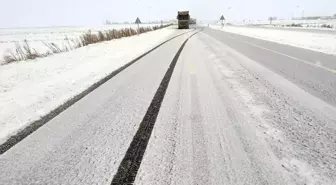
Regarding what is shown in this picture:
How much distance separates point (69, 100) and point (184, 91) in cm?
223

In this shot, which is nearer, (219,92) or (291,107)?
(291,107)

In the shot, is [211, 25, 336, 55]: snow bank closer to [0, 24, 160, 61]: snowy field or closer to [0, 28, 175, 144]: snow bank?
[0, 28, 175, 144]: snow bank

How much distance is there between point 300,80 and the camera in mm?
6234

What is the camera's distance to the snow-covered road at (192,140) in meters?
2.38

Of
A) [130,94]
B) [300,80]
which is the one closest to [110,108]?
[130,94]

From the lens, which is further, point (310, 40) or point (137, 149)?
point (310, 40)

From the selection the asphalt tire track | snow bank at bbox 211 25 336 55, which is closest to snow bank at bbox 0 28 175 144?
the asphalt tire track

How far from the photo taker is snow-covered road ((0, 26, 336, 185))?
2381mm

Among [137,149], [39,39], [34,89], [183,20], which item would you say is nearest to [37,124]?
[137,149]

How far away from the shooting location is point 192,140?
3.07 m

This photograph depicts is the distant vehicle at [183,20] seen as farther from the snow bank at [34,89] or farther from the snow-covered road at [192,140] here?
the snow-covered road at [192,140]

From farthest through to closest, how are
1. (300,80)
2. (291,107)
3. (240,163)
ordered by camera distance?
1. (300,80)
2. (291,107)
3. (240,163)

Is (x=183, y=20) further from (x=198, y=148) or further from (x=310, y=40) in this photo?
(x=198, y=148)

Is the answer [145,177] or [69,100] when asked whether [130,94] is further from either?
[145,177]
